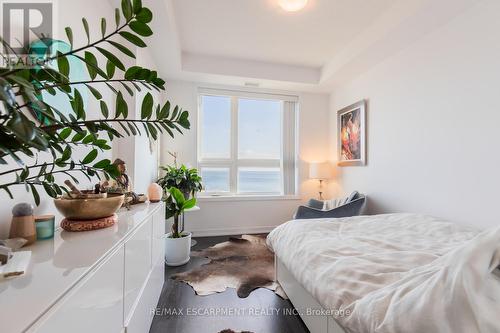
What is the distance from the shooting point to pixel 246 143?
4.04m

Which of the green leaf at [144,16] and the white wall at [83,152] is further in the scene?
the white wall at [83,152]

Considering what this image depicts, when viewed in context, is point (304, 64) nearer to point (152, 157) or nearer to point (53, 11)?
point (152, 157)

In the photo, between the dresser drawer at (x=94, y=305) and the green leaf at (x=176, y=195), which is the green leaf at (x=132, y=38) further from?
the green leaf at (x=176, y=195)

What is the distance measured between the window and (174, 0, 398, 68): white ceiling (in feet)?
2.79

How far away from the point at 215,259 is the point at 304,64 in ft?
Result: 10.4

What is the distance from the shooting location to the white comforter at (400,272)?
68cm

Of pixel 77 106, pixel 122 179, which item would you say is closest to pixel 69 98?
pixel 77 106

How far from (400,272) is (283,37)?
2.79 m

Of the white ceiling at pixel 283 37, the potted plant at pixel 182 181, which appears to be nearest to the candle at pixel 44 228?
the white ceiling at pixel 283 37

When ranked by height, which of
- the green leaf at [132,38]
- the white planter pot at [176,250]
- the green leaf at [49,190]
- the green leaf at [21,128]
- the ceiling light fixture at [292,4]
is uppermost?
the ceiling light fixture at [292,4]

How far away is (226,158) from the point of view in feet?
13.0

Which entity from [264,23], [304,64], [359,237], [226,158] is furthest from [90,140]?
[304,64]

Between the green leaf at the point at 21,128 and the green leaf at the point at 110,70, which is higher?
the green leaf at the point at 110,70

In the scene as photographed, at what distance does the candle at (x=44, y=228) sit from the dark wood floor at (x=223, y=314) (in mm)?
1045
